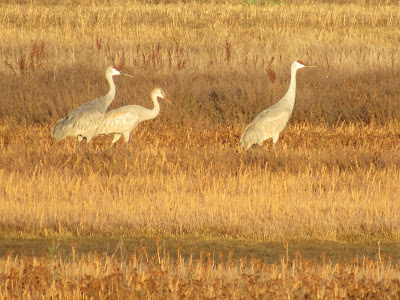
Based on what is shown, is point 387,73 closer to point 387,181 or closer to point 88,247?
point 387,181

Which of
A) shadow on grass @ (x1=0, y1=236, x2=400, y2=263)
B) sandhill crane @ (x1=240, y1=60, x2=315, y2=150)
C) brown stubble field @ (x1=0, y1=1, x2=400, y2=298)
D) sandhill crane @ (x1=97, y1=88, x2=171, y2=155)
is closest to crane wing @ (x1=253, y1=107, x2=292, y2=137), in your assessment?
sandhill crane @ (x1=240, y1=60, x2=315, y2=150)

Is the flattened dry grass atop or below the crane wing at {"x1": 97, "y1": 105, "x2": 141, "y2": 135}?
below

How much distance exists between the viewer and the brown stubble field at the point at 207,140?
747cm

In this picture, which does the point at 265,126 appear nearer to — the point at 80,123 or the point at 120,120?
the point at 120,120

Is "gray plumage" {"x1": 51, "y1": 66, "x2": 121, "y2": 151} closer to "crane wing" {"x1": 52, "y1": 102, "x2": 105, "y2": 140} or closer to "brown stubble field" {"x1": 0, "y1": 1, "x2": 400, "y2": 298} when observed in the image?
"crane wing" {"x1": 52, "y1": 102, "x2": 105, "y2": 140}

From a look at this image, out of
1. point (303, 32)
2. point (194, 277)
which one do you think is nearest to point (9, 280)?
point (194, 277)

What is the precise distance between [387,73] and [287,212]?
8.38 m

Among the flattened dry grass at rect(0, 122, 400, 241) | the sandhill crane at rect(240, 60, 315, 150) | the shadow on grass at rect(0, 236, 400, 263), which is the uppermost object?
the sandhill crane at rect(240, 60, 315, 150)

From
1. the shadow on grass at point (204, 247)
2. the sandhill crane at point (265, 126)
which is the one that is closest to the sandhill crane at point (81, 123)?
the sandhill crane at point (265, 126)

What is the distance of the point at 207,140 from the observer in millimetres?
12531

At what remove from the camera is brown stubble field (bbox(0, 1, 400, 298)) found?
7469 mm

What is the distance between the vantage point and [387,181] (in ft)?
29.3

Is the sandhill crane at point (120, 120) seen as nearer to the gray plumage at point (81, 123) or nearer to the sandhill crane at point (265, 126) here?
the gray plumage at point (81, 123)

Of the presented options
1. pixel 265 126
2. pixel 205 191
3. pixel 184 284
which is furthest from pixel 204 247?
pixel 265 126
